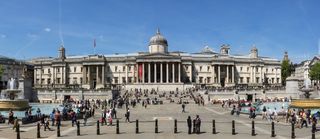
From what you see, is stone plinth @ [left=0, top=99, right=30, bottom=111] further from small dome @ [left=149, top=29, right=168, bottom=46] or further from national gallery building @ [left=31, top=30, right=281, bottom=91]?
small dome @ [left=149, top=29, right=168, bottom=46]

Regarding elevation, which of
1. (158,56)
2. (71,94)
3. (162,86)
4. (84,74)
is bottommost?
(71,94)

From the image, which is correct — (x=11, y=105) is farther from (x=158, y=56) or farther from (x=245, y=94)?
(x=158, y=56)

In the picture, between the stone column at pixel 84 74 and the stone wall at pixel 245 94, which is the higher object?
the stone column at pixel 84 74

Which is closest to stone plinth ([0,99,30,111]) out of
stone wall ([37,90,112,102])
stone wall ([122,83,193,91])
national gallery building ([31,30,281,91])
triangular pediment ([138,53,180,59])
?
stone wall ([37,90,112,102])

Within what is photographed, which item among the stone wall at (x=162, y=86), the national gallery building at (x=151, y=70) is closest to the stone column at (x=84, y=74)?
the national gallery building at (x=151, y=70)

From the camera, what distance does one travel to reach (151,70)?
131 m

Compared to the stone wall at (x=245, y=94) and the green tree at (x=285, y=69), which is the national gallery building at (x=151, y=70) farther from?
the stone wall at (x=245, y=94)

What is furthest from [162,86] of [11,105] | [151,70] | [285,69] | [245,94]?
[11,105]

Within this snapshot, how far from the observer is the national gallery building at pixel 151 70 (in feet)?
425

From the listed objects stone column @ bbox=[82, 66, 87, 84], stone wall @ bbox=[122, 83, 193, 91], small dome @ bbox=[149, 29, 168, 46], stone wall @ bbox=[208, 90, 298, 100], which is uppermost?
small dome @ bbox=[149, 29, 168, 46]

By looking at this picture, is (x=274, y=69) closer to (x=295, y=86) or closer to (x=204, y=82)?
(x=204, y=82)

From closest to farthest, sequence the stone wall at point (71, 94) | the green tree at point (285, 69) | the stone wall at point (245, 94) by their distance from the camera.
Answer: the stone wall at point (245, 94) < the stone wall at point (71, 94) < the green tree at point (285, 69)

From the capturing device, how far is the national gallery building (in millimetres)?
129500

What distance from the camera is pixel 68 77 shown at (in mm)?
143625
